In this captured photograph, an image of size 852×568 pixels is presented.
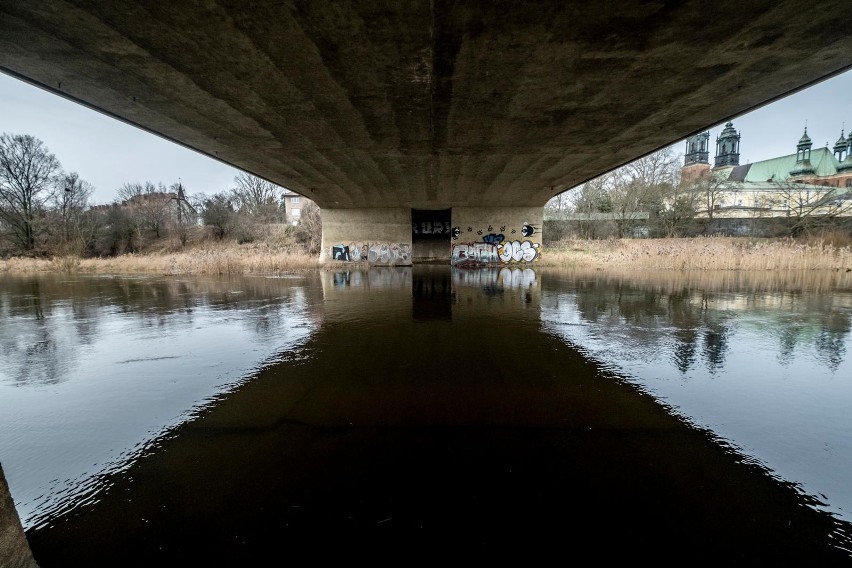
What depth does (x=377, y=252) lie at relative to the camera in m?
28.8

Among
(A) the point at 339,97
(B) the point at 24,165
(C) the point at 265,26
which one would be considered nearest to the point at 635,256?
(A) the point at 339,97

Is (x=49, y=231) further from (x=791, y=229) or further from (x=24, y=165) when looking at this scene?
(x=791, y=229)

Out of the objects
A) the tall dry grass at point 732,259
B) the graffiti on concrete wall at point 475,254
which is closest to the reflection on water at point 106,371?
the graffiti on concrete wall at point 475,254

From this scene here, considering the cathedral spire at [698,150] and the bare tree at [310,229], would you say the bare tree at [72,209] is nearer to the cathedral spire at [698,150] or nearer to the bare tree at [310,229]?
the bare tree at [310,229]

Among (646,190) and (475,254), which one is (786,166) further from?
(475,254)

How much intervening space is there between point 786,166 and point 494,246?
98.5 m

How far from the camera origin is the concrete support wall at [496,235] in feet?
92.9

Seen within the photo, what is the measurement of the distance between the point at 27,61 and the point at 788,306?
16.9m

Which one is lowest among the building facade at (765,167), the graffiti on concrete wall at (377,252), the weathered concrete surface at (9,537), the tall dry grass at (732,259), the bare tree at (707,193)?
the weathered concrete surface at (9,537)

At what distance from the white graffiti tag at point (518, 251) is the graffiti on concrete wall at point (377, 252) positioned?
22.8 ft

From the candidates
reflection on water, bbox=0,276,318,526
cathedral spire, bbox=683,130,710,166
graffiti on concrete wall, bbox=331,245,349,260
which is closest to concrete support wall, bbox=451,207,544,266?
graffiti on concrete wall, bbox=331,245,349,260

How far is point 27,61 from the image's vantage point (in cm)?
691

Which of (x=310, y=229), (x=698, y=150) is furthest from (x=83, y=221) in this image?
(x=698, y=150)

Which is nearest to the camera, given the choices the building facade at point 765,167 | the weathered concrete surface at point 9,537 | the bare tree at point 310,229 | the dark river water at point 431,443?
the weathered concrete surface at point 9,537
